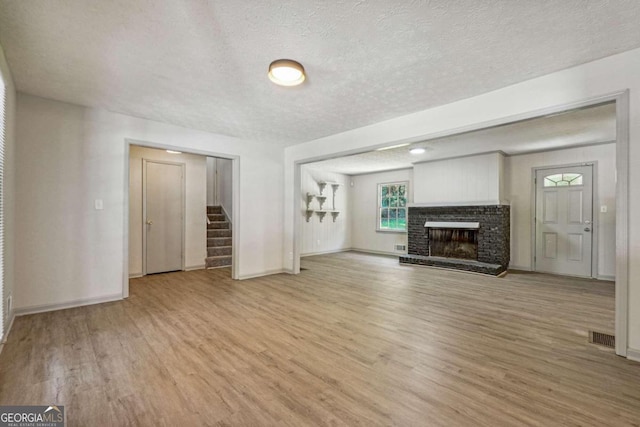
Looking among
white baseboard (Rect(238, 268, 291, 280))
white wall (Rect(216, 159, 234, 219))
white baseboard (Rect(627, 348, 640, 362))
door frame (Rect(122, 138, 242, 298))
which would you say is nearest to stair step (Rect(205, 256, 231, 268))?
door frame (Rect(122, 138, 242, 298))

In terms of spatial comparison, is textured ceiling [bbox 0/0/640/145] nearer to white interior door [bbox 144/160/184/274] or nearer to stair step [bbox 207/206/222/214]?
white interior door [bbox 144/160/184/274]

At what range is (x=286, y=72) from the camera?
2.56 meters

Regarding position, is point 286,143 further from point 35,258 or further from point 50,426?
point 50,426

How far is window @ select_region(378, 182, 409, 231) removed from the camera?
26.5 feet

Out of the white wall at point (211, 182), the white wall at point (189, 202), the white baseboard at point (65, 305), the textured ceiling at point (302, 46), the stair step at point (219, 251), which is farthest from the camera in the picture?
the white wall at point (211, 182)

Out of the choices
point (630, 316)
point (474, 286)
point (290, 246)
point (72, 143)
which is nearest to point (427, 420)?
point (630, 316)

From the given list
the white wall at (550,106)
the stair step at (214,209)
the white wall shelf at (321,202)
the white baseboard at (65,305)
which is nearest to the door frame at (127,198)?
the white baseboard at (65,305)

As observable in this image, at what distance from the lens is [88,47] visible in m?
2.33

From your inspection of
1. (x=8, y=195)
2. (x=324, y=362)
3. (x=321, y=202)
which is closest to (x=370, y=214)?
(x=321, y=202)

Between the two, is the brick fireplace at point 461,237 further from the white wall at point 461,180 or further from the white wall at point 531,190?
the white wall at point 531,190

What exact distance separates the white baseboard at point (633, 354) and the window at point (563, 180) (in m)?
4.34

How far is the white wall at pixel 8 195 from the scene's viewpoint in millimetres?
2527

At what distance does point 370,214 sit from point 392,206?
0.80 m

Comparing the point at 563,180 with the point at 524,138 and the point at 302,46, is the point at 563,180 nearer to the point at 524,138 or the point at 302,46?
the point at 524,138
